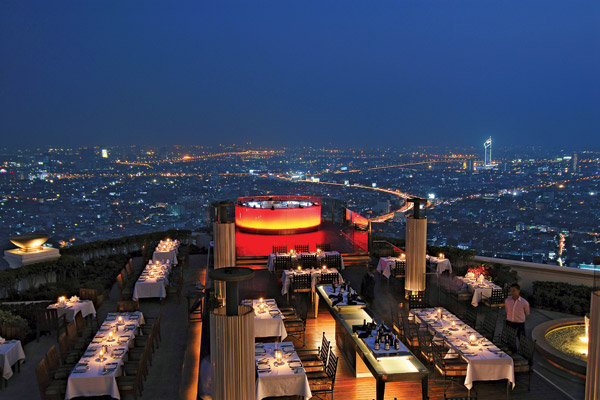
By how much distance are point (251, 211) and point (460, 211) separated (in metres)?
9.77

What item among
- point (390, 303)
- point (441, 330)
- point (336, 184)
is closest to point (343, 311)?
point (441, 330)

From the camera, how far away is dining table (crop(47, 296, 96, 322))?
11.6 meters

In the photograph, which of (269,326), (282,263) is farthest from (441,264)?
(269,326)

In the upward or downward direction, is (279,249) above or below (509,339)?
above

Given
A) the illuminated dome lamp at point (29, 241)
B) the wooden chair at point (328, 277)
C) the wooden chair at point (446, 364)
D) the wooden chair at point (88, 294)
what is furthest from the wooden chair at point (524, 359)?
the illuminated dome lamp at point (29, 241)

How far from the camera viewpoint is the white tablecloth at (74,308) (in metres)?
11.6

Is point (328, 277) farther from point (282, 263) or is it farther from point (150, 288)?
point (150, 288)

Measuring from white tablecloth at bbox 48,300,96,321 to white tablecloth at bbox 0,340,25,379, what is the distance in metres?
1.98

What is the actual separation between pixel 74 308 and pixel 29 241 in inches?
224

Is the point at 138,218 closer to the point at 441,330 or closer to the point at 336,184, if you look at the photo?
the point at 336,184

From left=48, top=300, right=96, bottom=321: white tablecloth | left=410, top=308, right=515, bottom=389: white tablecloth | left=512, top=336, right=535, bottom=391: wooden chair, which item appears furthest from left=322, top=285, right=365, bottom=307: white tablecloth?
left=48, top=300, right=96, bottom=321: white tablecloth

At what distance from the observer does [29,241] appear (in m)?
15.8

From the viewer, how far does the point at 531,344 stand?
8.53m

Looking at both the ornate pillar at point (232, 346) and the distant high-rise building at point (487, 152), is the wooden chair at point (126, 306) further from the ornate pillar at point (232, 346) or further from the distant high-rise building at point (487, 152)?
the distant high-rise building at point (487, 152)
